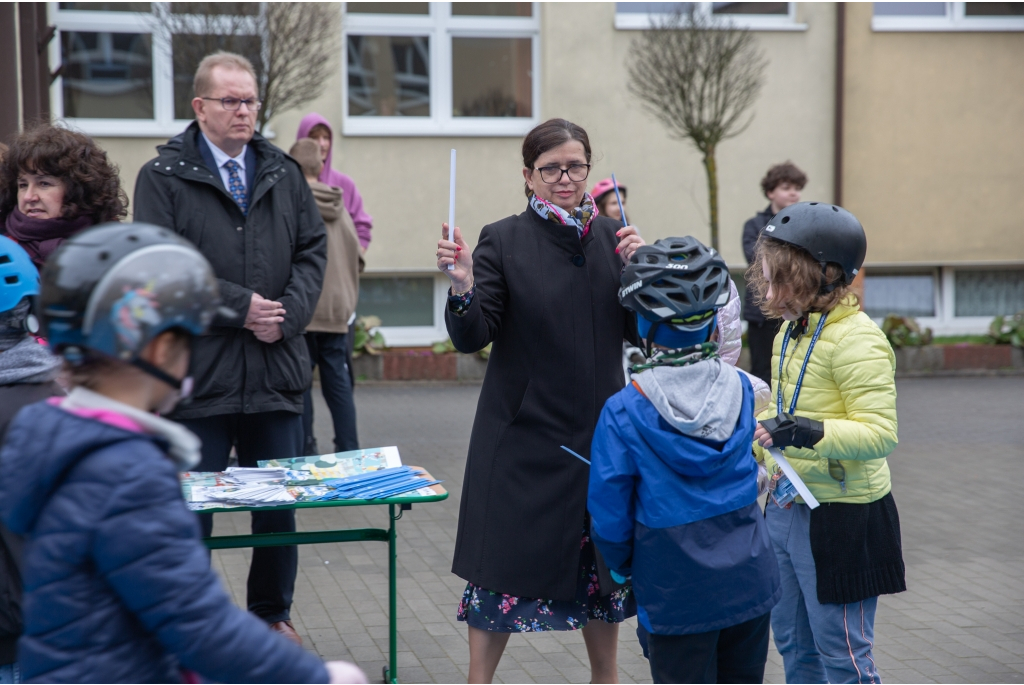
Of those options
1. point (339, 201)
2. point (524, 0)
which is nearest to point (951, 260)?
point (524, 0)

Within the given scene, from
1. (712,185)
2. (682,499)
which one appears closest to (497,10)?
(712,185)

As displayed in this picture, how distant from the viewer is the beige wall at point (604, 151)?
44.0 feet

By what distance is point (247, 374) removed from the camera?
13.8 feet

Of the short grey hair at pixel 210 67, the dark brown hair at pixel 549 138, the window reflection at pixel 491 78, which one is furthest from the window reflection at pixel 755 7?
the dark brown hair at pixel 549 138

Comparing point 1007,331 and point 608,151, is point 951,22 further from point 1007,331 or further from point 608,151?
point 608,151

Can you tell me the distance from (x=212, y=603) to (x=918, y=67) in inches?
564

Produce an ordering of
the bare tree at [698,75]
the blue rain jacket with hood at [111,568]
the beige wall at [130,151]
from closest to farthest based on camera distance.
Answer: the blue rain jacket with hood at [111,568] → the bare tree at [698,75] → the beige wall at [130,151]

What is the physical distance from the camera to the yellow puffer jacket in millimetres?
3115

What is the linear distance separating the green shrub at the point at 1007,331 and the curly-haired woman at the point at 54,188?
12.5 metres

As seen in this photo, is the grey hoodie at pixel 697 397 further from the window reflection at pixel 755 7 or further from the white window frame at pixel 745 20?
the window reflection at pixel 755 7

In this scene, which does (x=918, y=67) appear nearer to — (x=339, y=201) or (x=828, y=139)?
(x=828, y=139)

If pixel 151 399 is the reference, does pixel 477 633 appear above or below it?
below

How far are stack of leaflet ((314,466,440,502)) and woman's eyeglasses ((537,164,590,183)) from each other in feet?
3.72

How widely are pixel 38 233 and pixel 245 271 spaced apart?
0.91 m
